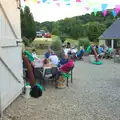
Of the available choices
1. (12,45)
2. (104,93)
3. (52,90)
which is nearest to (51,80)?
(52,90)

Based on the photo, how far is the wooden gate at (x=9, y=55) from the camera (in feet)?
16.9

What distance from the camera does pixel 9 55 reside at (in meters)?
5.67

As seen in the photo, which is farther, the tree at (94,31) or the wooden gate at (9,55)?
the tree at (94,31)

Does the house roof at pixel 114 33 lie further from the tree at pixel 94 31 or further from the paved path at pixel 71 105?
the paved path at pixel 71 105

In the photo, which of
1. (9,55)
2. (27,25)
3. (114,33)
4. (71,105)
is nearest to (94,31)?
(27,25)

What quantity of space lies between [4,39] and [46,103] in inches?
69.1

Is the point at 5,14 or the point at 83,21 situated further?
the point at 83,21

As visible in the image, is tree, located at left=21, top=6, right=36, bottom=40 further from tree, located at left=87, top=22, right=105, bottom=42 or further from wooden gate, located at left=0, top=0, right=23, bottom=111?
wooden gate, located at left=0, top=0, right=23, bottom=111

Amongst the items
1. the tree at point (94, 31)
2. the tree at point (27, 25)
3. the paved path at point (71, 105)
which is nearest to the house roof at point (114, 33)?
the tree at point (94, 31)

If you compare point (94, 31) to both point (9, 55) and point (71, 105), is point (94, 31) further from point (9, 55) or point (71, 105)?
point (9, 55)

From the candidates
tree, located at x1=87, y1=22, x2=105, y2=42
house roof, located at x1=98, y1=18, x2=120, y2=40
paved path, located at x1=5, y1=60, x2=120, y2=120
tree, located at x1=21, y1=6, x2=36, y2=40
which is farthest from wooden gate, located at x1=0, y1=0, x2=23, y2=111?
tree, located at x1=87, y1=22, x2=105, y2=42

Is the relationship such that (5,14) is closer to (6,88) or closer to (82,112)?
(6,88)

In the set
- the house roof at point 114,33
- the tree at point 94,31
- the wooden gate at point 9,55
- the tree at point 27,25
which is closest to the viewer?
the wooden gate at point 9,55

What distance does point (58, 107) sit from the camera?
5562mm
